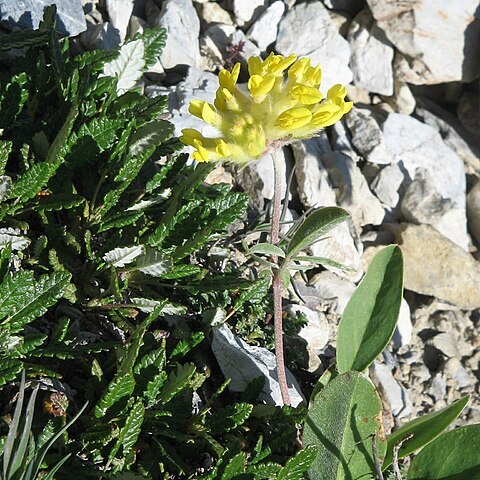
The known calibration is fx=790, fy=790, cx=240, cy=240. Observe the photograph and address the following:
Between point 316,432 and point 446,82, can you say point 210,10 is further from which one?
point 316,432

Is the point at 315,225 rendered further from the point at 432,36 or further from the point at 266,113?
the point at 432,36

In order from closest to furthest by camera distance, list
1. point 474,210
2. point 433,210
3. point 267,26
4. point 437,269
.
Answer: point 437,269 → point 433,210 → point 267,26 → point 474,210

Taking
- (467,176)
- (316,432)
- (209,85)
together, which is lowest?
(316,432)

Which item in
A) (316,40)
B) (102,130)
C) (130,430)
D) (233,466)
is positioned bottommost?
(233,466)

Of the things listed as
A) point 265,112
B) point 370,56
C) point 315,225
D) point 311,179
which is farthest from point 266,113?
point 370,56

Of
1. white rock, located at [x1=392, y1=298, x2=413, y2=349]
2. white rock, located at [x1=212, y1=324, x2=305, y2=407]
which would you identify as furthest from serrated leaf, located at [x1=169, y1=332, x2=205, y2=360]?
white rock, located at [x1=392, y1=298, x2=413, y2=349]

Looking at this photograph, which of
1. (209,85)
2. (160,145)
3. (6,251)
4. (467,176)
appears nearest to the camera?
(6,251)

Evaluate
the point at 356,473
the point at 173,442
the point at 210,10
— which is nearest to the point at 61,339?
the point at 173,442
